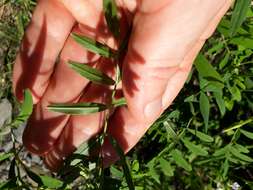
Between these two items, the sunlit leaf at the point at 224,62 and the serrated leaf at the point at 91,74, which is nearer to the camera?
the serrated leaf at the point at 91,74

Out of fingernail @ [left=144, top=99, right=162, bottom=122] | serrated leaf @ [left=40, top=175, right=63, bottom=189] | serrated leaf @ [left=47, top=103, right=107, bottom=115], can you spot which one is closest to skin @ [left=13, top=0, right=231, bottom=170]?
fingernail @ [left=144, top=99, right=162, bottom=122]

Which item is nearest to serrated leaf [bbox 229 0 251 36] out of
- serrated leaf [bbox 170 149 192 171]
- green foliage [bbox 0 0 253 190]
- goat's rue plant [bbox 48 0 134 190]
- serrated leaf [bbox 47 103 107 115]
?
green foliage [bbox 0 0 253 190]

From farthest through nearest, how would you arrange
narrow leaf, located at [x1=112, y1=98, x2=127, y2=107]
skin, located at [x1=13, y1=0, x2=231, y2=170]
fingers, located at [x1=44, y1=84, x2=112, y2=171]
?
fingers, located at [x1=44, y1=84, x2=112, y2=171], narrow leaf, located at [x1=112, y1=98, x2=127, y2=107], skin, located at [x1=13, y1=0, x2=231, y2=170]

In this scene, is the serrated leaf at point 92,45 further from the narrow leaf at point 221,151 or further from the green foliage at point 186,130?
the narrow leaf at point 221,151

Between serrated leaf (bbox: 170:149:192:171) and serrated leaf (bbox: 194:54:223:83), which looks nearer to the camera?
serrated leaf (bbox: 194:54:223:83)

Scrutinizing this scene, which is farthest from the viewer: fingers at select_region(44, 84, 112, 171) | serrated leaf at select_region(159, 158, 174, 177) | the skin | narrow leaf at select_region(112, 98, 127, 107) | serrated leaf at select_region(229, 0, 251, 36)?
serrated leaf at select_region(159, 158, 174, 177)

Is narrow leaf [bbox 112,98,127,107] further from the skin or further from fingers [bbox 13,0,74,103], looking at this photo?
fingers [bbox 13,0,74,103]

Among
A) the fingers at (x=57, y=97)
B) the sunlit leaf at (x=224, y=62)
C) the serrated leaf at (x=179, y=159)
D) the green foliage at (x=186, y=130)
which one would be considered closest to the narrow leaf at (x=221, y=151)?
the green foliage at (x=186, y=130)

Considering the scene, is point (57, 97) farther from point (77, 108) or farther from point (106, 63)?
point (77, 108)

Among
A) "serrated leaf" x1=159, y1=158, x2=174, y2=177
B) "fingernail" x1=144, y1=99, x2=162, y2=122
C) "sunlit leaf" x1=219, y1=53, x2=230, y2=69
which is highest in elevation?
"sunlit leaf" x1=219, y1=53, x2=230, y2=69

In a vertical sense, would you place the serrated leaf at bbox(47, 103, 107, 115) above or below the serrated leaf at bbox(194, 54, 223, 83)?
below
